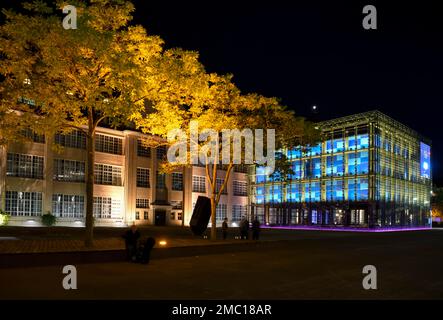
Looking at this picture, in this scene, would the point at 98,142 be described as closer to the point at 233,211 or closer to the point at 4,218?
Result: the point at 4,218

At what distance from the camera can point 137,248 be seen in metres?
17.3

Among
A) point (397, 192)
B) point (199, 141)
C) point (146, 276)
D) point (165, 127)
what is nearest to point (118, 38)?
point (165, 127)

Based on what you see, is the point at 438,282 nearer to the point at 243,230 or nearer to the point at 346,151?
the point at 243,230

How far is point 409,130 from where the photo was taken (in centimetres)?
7788

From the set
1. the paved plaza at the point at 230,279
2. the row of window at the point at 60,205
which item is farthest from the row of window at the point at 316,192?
the paved plaza at the point at 230,279

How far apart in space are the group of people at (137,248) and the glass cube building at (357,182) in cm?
4804

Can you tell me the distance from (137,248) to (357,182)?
185ft

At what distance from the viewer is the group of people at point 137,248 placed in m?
17.0

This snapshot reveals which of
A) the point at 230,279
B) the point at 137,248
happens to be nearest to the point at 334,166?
the point at 137,248

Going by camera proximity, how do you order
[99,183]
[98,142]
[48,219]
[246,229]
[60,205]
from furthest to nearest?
1. [98,142]
2. [99,183]
3. [60,205]
4. [48,219]
5. [246,229]

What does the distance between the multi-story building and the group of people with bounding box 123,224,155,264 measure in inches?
1253

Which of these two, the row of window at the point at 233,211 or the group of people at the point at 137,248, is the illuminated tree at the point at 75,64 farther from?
the row of window at the point at 233,211

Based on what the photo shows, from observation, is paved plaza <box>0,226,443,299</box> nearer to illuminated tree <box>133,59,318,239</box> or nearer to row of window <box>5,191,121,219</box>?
illuminated tree <box>133,59,318,239</box>
